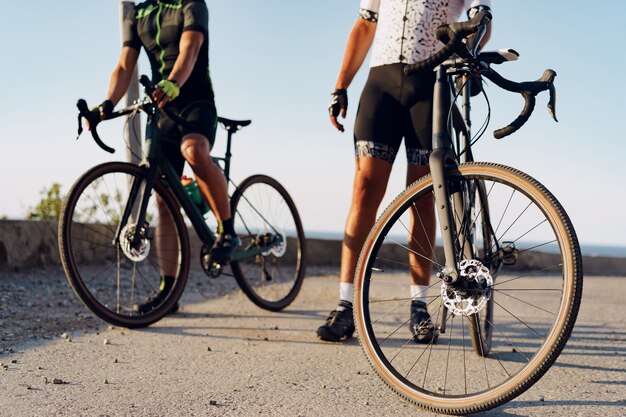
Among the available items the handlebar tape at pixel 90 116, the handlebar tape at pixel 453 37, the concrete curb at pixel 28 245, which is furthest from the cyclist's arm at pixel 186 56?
the concrete curb at pixel 28 245

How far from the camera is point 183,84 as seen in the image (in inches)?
144

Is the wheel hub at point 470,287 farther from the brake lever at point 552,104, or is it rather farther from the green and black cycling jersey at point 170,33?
the green and black cycling jersey at point 170,33

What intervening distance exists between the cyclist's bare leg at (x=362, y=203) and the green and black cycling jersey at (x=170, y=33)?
1175 millimetres

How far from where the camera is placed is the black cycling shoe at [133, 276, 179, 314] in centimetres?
357

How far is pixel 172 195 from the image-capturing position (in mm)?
3604

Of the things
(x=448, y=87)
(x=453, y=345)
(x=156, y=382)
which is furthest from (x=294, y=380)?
(x=448, y=87)

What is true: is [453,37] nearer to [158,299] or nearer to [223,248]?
[223,248]

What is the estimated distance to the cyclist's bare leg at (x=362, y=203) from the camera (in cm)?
313

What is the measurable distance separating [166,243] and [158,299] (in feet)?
1.12

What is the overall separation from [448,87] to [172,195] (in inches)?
73.3

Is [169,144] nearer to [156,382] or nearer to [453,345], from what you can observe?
[156,382]

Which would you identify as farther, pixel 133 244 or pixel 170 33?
pixel 170 33

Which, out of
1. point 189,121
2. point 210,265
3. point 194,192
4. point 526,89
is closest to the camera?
point 526,89

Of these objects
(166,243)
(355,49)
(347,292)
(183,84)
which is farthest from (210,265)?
(355,49)
